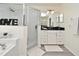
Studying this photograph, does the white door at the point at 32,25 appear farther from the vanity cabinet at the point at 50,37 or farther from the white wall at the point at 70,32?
the white wall at the point at 70,32

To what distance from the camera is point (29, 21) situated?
172 centimetres

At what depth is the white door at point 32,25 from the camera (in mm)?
1704

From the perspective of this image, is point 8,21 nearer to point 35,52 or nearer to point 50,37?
point 35,52

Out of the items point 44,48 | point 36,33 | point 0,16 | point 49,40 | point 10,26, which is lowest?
point 44,48

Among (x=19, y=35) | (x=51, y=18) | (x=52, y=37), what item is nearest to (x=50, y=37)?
(x=52, y=37)

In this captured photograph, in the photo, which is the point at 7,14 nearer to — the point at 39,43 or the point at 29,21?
the point at 29,21

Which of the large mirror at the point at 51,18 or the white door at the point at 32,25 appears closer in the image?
the white door at the point at 32,25

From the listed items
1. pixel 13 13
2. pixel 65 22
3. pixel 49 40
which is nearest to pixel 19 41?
pixel 13 13

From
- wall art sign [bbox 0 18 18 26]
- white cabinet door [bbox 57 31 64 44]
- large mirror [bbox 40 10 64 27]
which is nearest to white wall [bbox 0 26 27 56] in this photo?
wall art sign [bbox 0 18 18 26]

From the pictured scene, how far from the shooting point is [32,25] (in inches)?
68.8

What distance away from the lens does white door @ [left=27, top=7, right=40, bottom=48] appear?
67.1 inches

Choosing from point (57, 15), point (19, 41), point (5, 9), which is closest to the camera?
point (5, 9)

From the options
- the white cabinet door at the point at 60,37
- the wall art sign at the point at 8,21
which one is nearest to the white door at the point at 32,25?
the wall art sign at the point at 8,21

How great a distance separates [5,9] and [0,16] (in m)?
0.12
